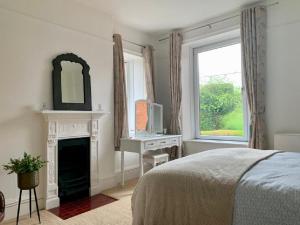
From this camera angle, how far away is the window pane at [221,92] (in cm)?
401

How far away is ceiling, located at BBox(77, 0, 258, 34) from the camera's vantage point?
3.37 meters

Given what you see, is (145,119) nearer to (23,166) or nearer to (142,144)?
(142,144)

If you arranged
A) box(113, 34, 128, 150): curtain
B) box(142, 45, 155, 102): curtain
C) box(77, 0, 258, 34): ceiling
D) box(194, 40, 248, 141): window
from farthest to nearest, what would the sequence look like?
box(142, 45, 155, 102): curtain, box(194, 40, 248, 141): window, box(113, 34, 128, 150): curtain, box(77, 0, 258, 34): ceiling

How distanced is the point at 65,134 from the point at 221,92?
272cm

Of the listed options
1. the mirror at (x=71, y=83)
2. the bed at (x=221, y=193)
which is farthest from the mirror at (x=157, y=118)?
the bed at (x=221, y=193)

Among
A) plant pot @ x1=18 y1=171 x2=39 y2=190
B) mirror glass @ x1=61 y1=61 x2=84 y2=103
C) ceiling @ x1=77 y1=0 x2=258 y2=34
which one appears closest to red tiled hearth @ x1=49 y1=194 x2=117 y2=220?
plant pot @ x1=18 y1=171 x2=39 y2=190

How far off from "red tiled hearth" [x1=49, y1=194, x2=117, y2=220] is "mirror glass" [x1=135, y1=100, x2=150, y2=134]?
1.29m

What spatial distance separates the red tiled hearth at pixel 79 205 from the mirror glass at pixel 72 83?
1.34 meters

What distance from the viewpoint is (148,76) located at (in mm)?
4457

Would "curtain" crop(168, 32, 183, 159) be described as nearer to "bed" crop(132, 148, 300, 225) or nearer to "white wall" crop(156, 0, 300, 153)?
"white wall" crop(156, 0, 300, 153)

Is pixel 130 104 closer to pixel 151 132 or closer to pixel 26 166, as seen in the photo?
pixel 151 132

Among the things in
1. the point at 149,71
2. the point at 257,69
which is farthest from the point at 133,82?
the point at 257,69

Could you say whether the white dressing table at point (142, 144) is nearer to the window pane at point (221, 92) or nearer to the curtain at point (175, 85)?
the curtain at point (175, 85)

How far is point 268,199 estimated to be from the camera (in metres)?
1.26
